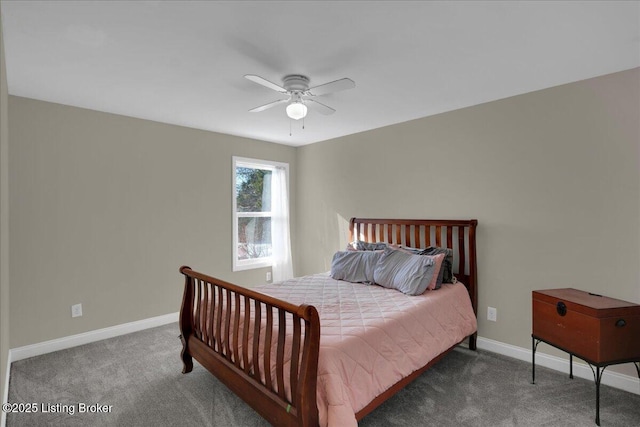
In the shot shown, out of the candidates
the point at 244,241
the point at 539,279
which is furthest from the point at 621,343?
the point at 244,241

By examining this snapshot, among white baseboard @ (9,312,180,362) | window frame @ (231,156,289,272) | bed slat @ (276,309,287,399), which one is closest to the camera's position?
bed slat @ (276,309,287,399)

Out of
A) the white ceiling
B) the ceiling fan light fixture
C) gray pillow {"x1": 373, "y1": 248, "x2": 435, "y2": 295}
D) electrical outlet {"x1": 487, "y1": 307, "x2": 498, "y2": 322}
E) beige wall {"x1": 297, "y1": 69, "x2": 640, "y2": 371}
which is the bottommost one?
electrical outlet {"x1": 487, "y1": 307, "x2": 498, "y2": 322}

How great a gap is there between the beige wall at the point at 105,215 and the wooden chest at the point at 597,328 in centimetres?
360

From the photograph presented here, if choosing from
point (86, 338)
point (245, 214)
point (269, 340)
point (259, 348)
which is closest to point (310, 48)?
point (269, 340)

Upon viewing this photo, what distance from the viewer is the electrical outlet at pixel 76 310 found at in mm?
3170

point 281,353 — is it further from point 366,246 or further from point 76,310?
point 76,310

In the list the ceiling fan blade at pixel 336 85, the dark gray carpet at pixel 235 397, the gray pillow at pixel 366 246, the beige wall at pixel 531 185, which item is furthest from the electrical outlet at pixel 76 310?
the beige wall at pixel 531 185

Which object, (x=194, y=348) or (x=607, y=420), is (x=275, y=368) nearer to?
(x=194, y=348)

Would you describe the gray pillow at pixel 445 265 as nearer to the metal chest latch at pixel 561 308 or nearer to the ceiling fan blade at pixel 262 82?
the metal chest latch at pixel 561 308

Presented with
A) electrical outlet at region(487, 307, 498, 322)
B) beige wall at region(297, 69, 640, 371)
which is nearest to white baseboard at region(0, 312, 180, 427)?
beige wall at region(297, 69, 640, 371)

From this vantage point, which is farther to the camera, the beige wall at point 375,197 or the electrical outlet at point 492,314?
the electrical outlet at point 492,314

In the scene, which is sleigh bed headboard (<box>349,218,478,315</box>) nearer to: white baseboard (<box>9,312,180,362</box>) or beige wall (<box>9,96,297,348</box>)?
beige wall (<box>9,96,297,348</box>)

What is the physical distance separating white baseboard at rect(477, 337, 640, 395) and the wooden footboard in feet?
6.62

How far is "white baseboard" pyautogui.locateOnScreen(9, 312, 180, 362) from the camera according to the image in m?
2.91
